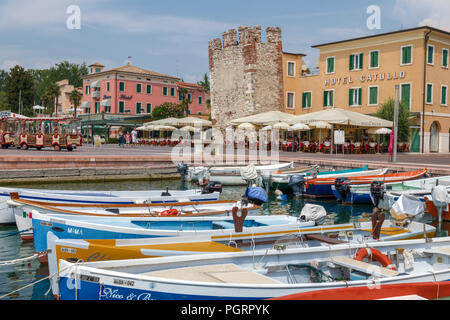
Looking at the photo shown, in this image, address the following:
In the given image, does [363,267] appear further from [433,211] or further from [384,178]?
[384,178]

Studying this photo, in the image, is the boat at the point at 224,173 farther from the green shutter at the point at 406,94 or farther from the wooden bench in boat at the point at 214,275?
the wooden bench in boat at the point at 214,275

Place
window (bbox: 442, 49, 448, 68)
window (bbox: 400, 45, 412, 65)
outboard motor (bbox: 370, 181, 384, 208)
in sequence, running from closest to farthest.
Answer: outboard motor (bbox: 370, 181, 384, 208) < window (bbox: 400, 45, 412, 65) < window (bbox: 442, 49, 448, 68)

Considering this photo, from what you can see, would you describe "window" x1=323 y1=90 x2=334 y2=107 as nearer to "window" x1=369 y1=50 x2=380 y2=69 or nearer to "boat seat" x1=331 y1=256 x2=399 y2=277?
"window" x1=369 y1=50 x2=380 y2=69

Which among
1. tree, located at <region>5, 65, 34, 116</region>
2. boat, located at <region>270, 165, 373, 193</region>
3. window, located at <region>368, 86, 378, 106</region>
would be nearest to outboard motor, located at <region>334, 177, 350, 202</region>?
boat, located at <region>270, 165, 373, 193</region>

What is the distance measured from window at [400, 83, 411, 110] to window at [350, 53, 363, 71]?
4.15m

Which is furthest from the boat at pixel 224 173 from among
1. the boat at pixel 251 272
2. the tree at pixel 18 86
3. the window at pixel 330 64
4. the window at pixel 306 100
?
the tree at pixel 18 86

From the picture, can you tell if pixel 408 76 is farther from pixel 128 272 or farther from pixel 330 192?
pixel 128 272

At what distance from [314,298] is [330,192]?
1468cm

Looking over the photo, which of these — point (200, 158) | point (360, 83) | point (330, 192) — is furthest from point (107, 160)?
point (360, 83)

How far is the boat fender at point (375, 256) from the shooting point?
744 centimetres

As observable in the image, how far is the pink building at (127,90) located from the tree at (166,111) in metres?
8.99

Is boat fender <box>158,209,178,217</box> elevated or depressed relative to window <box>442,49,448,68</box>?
depressed

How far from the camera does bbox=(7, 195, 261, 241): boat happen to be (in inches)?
433
